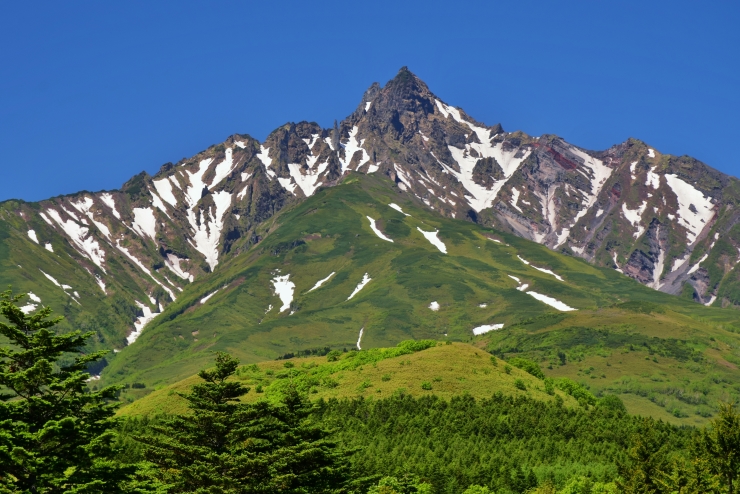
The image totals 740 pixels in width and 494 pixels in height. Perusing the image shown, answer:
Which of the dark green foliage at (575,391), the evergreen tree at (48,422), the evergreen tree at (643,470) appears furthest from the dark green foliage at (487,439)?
the evergreen tree at (48,422)

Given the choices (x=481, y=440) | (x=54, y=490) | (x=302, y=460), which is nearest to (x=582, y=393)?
(x=481, y=440)

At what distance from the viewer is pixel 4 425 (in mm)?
43188

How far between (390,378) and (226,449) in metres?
112

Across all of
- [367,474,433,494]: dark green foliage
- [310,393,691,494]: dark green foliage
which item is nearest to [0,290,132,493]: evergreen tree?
[367,474,433,494]: dark green foliage

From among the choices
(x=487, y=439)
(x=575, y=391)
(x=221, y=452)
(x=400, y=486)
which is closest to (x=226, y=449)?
(x=221, y=452)

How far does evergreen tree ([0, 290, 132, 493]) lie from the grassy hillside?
10424cm

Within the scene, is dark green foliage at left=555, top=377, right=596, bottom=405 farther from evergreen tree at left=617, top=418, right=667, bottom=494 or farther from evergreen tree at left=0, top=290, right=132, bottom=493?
evergreen tree at left=0, top=290, right=132, bottom=493

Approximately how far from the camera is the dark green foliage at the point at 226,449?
2110 inches

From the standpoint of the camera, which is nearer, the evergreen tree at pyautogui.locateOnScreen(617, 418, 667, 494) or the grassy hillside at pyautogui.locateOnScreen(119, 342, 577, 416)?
the evergreen tree at pyautogui.locateOnScreen(617, 418, 667, 494)

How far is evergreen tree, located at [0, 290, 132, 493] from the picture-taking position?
4325 cm

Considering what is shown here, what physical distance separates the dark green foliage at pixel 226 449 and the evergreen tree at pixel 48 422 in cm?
609

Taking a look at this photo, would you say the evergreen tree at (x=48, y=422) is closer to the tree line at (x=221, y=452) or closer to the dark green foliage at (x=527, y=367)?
the tree line at (x=221, y=452)

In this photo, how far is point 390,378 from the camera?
543ft

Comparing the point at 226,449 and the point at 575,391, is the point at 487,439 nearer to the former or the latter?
the point at 575,391
